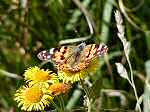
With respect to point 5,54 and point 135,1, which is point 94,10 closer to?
point 135,1

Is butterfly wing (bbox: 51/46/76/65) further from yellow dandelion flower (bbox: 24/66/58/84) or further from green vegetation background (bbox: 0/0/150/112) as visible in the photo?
green vegetation background (bbox: 0/0/150/112)

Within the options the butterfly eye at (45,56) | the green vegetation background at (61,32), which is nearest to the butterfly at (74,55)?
the butterfly eye at (45,56)

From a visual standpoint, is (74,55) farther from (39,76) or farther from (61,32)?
(61,32)

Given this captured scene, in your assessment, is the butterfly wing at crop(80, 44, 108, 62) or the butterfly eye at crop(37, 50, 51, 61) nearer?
the butterfly wing at crop(80, 44, 108, 62)

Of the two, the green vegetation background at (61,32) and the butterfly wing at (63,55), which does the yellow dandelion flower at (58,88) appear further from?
the green vegetation background at (61,32)

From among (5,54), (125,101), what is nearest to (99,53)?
(125,101)

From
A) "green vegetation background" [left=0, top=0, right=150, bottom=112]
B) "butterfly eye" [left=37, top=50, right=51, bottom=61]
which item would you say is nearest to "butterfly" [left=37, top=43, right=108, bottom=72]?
"butterfly eye" [left=37, top=50, right=51, bottom=61]
